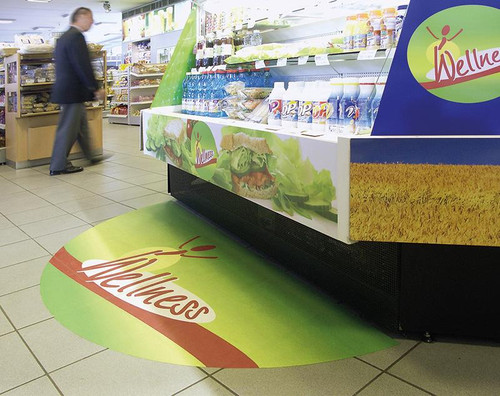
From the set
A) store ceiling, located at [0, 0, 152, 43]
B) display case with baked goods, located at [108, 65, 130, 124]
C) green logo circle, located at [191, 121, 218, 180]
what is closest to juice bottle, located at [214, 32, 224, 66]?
green logo circle, located at [191, 121, 218, 180]

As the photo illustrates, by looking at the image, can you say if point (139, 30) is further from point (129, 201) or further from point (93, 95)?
point (129, 201)

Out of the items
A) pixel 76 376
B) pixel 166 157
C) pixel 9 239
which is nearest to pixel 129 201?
pixel 166 157

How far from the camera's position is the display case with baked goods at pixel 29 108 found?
548cm

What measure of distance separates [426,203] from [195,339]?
106cm

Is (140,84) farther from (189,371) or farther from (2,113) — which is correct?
(189,371)

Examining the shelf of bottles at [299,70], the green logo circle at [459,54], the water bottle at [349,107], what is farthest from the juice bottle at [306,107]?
the green logo circle at [459,54]

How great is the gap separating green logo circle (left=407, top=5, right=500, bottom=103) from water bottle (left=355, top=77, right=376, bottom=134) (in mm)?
410

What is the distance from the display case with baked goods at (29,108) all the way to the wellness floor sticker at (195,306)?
324 cm

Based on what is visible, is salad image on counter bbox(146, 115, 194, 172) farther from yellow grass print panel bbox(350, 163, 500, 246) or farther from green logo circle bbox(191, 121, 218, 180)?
yellow grass print panel bbox(350, 163, 500, 246)

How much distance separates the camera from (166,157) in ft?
11.6

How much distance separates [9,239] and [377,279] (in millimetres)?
2553

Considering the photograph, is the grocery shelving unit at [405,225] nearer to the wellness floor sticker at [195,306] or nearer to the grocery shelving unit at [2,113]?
the wellness floor sticker at [195,306]

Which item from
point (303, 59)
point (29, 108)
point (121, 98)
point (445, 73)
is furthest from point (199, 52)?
point (121, 98)

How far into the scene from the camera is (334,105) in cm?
214
